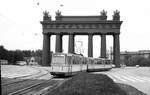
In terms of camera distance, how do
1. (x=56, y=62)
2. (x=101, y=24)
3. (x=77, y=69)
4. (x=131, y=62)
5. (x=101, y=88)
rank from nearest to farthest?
1. (x=101, y=88)
2. (x=56, y=62)
3. (x=77, y=69)
4. (x=101, y=24)
5. (x=131, y=62)

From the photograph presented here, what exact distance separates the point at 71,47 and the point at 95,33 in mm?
8653

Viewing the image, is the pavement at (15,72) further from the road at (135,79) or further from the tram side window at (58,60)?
the road at (135,79)

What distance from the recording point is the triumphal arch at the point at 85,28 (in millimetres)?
88000

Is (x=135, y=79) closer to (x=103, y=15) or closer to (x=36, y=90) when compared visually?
(x=36, y=90)

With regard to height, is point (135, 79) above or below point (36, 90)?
above

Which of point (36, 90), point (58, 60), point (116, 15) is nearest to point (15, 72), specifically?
point (58, 60)

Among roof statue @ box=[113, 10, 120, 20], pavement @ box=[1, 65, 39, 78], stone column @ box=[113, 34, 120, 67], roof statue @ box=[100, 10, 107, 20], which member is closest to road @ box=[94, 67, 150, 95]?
pavement @ box=[1, 65, 39, 78]

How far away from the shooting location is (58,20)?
3561 inches

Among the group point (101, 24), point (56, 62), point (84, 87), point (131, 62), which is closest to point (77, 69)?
point (56, 62)

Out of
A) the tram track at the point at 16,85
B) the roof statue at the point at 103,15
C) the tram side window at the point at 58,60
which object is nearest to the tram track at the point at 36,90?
the tram track at the point at 16,85

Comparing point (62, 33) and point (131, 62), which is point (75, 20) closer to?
point (62, 33)

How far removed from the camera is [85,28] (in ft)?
293

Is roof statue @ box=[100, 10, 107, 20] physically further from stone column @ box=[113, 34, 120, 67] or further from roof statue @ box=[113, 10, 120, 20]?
stone column @ box=[113, 34, 120, 67]

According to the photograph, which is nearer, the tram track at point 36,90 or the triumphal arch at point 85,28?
the tram track at point 36,90
